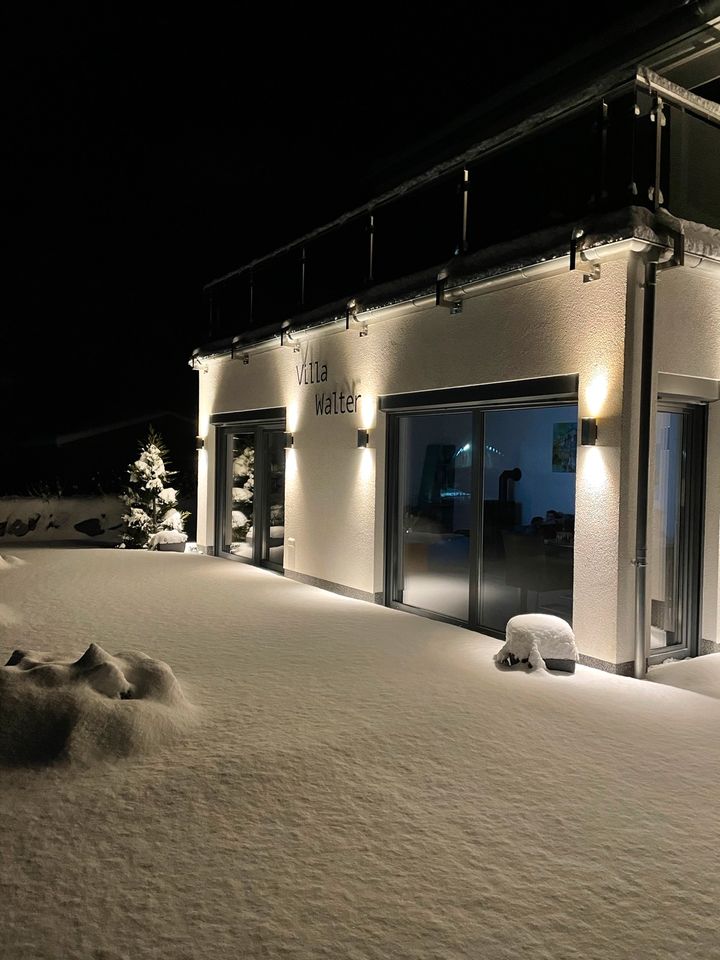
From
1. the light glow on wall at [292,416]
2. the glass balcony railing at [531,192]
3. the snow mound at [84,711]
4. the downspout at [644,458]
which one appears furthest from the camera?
the light glow on wall at [292,416]

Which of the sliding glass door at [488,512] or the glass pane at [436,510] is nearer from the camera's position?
the sliding glass door at [488,512]

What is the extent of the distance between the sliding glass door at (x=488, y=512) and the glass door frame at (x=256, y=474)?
12.1 feet

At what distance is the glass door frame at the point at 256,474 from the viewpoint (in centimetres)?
1245

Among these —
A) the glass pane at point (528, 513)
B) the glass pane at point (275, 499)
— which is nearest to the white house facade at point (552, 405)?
the glass pane at point (528, 513)

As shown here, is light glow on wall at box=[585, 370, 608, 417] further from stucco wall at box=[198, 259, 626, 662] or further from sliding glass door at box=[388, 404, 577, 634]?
sliding glass door at box=[388, 404, 577, 634]

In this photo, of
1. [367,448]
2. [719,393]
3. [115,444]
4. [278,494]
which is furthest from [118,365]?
[719,393]

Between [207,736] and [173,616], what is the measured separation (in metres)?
3.82

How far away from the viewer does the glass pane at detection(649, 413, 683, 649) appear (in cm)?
688

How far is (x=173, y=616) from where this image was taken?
8.21 metres

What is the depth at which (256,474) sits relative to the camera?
12.6 meters

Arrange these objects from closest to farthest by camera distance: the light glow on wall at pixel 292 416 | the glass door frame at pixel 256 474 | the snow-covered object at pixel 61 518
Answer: the light glow on wall at pixel 292 416 < the glass door frame at pixel 256 474 < the snow-covered object at pixel 61 518

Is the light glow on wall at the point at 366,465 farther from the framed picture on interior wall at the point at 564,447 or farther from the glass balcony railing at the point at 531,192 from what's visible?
the framed picture on interior wall at the point at 564,447

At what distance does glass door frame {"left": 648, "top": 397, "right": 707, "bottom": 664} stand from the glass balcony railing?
2.01 meters

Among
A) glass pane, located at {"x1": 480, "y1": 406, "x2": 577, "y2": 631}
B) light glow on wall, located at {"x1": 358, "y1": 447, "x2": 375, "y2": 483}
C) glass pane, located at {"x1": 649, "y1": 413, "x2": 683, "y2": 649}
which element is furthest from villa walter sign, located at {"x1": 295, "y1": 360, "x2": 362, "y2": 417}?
glass pane, located at {"x1": 649, "y1": 413, "x2": 683, "y2": 649}
